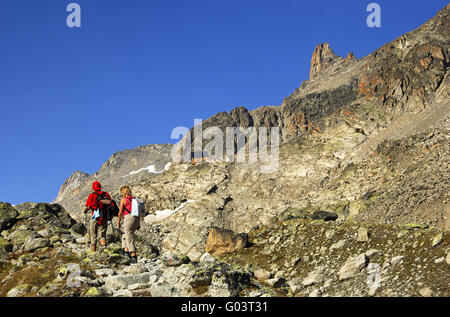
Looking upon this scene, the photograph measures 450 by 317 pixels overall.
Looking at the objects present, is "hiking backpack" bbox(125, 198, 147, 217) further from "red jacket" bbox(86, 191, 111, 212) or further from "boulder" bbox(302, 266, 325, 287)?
"boulder" bbox(302, 266, 325, 287)

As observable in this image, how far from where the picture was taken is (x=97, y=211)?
1625 cm

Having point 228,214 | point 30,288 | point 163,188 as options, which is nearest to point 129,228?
point 30,288

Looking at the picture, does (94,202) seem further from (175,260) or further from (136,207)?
(175,260)

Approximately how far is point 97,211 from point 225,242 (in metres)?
Answer: 7.36

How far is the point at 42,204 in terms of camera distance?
26625mm

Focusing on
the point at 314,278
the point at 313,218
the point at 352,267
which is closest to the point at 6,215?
the point at 314,278

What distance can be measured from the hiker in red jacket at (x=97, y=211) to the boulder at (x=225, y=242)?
6.12m

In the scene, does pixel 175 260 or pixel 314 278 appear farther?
pixel 175 260

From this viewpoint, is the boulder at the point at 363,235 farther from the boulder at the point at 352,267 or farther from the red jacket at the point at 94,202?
the red jacket at the point at 94,202

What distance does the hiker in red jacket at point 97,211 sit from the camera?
53.3 feet

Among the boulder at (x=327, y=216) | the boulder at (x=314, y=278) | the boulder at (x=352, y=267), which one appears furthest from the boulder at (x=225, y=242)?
the boulder at (x=352, y=267)

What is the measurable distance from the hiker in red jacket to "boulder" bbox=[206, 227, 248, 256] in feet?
20.1

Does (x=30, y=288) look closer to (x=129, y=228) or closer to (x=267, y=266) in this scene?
(x=129, y=228)
